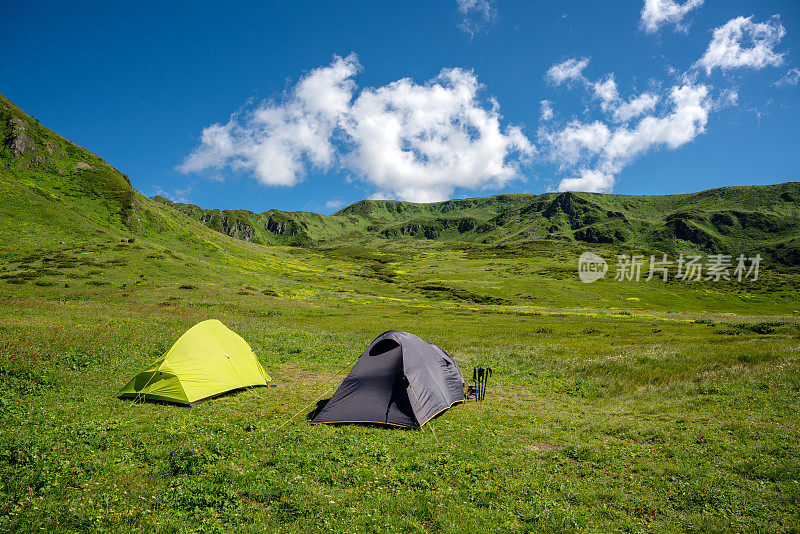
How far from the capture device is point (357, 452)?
450 inches

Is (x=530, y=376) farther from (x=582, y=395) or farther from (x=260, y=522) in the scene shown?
(x=260, y=522)

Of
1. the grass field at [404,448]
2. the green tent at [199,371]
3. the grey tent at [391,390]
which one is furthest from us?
the green tent at [199,371]

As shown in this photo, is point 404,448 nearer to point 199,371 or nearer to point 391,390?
point 391,390

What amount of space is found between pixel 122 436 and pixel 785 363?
34207mm

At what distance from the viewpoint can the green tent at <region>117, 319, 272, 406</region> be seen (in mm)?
15859

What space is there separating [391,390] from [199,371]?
9.91 metres

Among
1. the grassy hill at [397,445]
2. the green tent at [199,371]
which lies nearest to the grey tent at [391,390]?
the grassy hill at [397,445]

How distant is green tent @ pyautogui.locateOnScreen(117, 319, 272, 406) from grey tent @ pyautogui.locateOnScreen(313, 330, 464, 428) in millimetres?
6398

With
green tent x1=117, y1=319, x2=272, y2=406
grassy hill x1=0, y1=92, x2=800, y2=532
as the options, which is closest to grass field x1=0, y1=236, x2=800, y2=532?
grassy hill x1=0, y1=92, x2=800, y2=532

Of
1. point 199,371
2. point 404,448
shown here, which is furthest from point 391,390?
point 199,371

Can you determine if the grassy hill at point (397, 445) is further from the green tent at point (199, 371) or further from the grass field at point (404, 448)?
the green tent at point (199, 371)

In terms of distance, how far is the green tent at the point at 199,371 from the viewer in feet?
52.0

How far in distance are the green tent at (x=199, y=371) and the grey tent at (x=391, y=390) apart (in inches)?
252

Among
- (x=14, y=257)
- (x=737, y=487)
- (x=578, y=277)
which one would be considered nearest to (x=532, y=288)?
(x=578, y=277)
